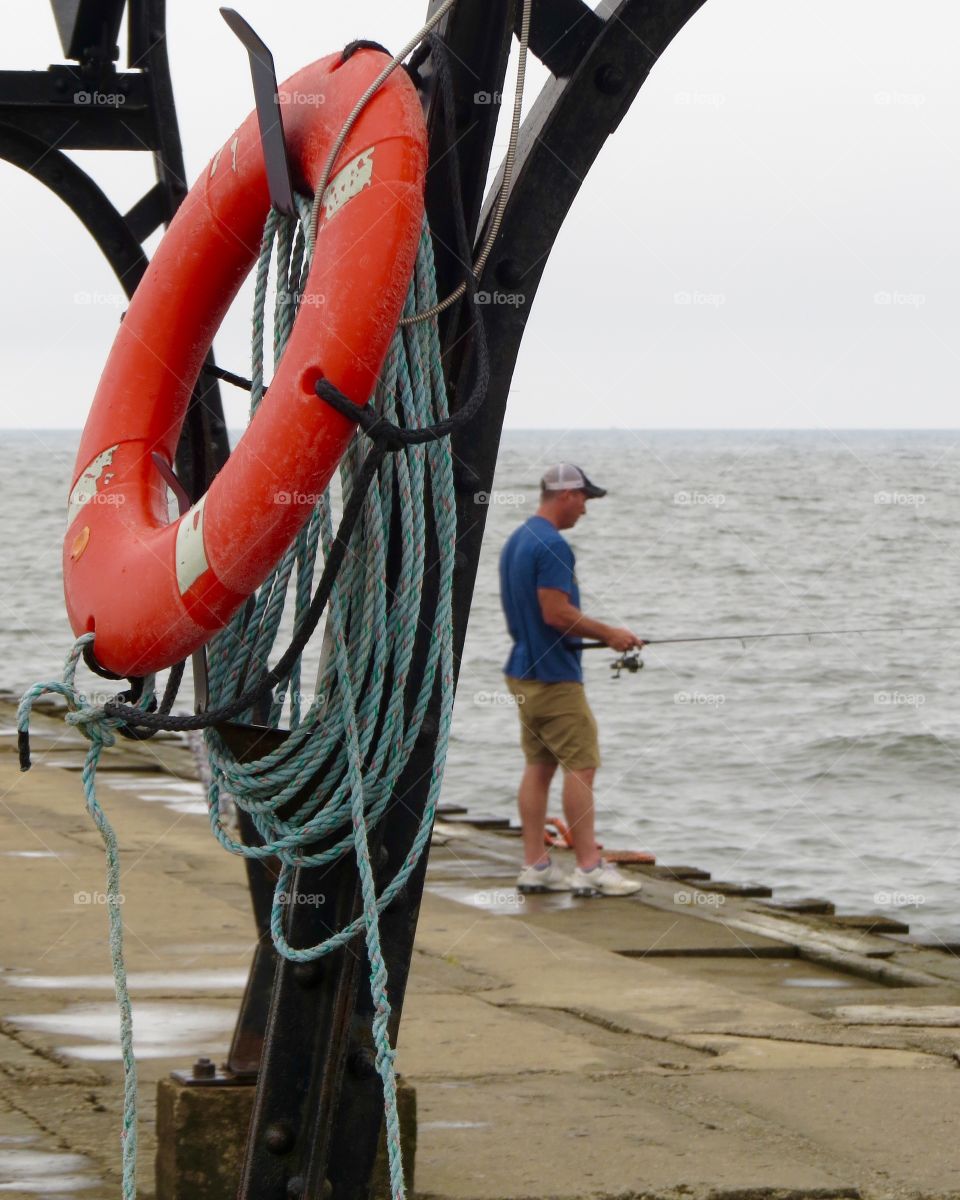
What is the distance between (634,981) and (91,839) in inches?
118

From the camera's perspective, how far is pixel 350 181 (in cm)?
287

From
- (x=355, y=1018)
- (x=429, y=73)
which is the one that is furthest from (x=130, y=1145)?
(x=429, y=73)

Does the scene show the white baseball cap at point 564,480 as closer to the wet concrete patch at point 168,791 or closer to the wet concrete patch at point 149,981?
the wet concrete patch at point 168,791

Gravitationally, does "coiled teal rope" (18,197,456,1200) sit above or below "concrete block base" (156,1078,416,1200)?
above

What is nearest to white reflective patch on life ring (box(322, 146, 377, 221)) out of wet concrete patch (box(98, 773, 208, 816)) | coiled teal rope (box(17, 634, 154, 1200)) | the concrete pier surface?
coiled teal rope (box(17, 634, 154, 1200))

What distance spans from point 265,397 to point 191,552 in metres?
0.26

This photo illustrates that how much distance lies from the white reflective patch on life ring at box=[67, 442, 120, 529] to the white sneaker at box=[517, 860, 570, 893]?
556 centimetres

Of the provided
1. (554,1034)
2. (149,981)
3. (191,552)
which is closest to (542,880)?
(149,981)

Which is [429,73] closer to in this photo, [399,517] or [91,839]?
[399,517]

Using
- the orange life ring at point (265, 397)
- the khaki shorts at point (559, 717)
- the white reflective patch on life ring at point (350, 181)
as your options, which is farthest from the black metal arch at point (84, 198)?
the khaki shorts at point (559, 717)

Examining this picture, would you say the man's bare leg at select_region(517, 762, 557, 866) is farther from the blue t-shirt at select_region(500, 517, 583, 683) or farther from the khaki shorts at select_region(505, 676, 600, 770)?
the blue t-shirt at select_region(500, 517, 583, 683)

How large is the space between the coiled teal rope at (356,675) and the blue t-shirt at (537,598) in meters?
5.02

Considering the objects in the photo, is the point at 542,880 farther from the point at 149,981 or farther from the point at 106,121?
the point at 106,121

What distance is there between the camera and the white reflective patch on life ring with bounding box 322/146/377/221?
2.85 meters
